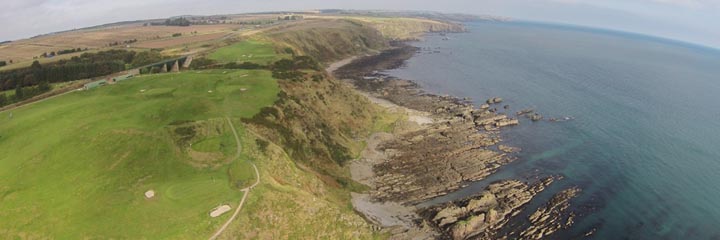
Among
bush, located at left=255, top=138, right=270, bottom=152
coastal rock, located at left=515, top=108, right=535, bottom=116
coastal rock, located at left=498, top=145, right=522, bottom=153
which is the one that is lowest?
coastal rock, located at left=498, top=145, right=522, bottom=153

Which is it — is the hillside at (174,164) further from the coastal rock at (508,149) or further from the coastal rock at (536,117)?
the coastal rock at (536,117)

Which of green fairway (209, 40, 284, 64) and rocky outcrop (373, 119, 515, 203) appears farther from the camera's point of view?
green fairway (209, 40, 284, 64)

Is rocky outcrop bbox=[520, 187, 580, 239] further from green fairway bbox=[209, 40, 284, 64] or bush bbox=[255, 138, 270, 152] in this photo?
green fairway bbox=[209, 40, 284, 64]

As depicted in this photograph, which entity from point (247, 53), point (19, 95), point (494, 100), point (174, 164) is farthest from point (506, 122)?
point (19, 95)

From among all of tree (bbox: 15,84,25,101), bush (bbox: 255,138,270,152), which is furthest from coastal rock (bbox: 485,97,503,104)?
tree (bbox: 15,84,25,101)

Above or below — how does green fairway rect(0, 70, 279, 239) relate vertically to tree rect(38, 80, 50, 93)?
below

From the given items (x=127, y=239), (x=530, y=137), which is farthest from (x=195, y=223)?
(x=530, y=137)
